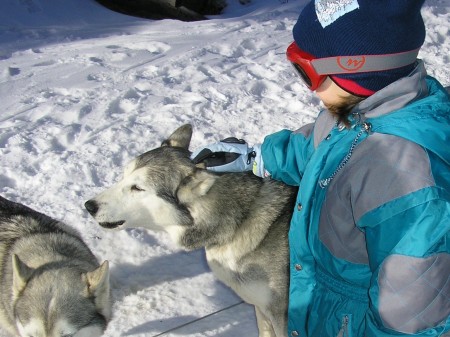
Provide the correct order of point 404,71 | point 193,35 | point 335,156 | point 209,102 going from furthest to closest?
point 193,35, point 209,102, point 335,156, point 404,71

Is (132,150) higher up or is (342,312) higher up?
(342,312)

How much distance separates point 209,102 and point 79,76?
60.5 inches

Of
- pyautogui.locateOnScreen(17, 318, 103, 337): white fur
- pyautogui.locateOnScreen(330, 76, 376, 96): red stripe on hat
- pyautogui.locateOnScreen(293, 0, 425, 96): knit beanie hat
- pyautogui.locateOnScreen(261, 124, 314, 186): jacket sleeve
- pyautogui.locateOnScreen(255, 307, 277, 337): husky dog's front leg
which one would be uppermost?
pyautogui.locateOnScreen(293, 0, 425, 96): knit beanie hat

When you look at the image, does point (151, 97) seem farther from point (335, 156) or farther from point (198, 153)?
point (335, 156)

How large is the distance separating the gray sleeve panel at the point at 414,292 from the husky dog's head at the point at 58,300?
1.33m

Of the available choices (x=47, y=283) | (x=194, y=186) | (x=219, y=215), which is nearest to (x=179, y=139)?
(x=194, y=186)

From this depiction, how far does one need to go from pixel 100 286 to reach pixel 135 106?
9.75 ft

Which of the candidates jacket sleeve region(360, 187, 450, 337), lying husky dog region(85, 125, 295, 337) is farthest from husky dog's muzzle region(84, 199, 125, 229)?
jacket sleeve region(360, 187, 450, 337)

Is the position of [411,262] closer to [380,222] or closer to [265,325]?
[380,222]

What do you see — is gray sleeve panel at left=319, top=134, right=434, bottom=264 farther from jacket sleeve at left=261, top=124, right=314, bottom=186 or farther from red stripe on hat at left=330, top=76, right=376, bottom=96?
jacket sleeve at left=261, top=124, right=314, bottom=186

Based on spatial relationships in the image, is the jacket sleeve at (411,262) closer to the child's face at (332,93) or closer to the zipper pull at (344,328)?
the zipper pull at (344,328)

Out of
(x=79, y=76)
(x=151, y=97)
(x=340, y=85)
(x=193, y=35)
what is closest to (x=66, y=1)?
(x=193, y=35)

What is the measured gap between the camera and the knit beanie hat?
1561mm

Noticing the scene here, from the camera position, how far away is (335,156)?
5.85 feet
